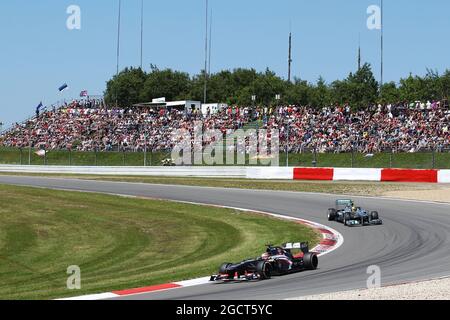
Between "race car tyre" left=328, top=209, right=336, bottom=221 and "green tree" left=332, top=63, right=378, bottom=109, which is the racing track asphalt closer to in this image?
"race car tyre" left=328, top=209, right=336, bottom=221

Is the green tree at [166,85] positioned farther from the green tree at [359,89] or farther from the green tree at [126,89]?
the green tree at [359,89]

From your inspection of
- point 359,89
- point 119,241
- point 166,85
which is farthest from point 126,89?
point 119,241

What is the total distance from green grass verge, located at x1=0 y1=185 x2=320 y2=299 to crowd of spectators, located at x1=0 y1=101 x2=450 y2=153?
61.1 ft

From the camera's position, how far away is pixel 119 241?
66.0 ft

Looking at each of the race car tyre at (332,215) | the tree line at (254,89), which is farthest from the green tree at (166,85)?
the race car tyre at (332,215)

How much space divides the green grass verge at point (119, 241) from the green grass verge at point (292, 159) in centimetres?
1675

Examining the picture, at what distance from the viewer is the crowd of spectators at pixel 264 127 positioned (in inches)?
1702

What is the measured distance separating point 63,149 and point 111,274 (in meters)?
42.1

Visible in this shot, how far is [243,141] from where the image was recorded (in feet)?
153

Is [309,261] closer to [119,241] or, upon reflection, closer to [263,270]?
[263,270]

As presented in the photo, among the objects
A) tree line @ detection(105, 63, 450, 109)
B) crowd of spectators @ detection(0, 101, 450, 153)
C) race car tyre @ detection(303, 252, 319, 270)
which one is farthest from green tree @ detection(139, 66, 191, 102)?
race car tyre @ detection(303, 252, 319, 270)

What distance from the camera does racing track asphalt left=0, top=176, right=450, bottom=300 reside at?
11664mm

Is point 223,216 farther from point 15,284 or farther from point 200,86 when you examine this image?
point 200,86
